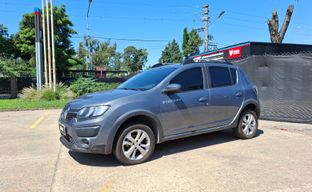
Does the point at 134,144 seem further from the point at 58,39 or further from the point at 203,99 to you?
the point at 58,39

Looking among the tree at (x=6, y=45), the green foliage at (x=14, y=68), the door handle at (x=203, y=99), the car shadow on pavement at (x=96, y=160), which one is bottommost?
the car shadow on pavement at (x=96, y=160)

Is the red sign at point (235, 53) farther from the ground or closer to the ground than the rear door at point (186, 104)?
farther from the ground

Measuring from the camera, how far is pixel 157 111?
4.68 meters

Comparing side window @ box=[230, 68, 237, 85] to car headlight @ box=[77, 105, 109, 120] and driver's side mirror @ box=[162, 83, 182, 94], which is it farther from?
car headlight @ box=[77, 105, 109, 120]

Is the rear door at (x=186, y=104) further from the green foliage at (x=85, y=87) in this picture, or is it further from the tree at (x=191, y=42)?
the tree at (x=191, y=42)

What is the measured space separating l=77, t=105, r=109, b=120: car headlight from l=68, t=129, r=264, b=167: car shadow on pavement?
91 cm

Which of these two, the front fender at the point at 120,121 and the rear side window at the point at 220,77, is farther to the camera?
the rear side window at the point at 220,77

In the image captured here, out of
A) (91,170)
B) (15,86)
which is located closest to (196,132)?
(91,170)

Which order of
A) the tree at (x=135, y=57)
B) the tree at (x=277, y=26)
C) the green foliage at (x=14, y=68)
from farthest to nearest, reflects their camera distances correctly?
the tree at (x=135, y=57) → the green foliage at (x=14, y=68) → the tree at (x=277, y=26)

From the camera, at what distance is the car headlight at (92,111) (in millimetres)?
4266

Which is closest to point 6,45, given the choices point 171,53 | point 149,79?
point 149,79

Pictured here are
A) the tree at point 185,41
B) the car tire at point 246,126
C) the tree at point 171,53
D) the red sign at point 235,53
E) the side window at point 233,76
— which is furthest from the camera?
the tree at point 171,53

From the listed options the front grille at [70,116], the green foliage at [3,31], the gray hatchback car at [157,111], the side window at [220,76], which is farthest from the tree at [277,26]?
the green foliage at [3,31]

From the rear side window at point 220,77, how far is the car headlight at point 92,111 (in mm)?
2407
